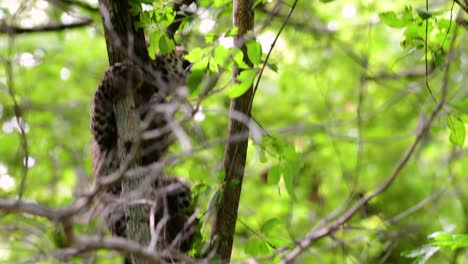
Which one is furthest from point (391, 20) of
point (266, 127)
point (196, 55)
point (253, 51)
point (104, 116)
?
point (266, 127)

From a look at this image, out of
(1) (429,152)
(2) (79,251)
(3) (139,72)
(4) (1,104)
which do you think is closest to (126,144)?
(3) (139,72)

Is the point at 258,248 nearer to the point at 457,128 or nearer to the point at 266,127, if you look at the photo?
the point at 457,128

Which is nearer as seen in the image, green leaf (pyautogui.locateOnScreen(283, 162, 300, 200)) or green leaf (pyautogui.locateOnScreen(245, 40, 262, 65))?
green leaf (pyautogui.locateOnScreen(245, 40, 262, 65))

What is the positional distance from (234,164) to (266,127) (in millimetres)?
6537

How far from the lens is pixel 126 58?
3234 mm

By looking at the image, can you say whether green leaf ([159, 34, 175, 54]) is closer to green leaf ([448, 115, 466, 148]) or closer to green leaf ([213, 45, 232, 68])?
green leaf ([213, 45, 232, 68])

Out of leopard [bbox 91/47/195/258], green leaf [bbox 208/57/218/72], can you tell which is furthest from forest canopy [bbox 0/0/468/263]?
leopard [bbox 91/47/195/258]

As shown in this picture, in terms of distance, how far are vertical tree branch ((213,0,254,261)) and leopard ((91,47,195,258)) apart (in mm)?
159

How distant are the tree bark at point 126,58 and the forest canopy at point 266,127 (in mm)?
46

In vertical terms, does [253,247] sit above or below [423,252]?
below

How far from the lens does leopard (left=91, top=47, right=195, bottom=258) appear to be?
3268 millimetres

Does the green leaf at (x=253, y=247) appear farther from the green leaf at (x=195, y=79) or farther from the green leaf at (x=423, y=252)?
the green leaf at (x=195, y=79)

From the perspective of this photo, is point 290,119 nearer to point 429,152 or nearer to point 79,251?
point 429,152

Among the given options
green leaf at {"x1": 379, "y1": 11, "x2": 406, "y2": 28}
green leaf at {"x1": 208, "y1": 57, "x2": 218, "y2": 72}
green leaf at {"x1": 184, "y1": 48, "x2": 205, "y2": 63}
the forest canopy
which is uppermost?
green leaf at {"x1": 379, "y1": 11, "x2": 406, "y2": 28}
